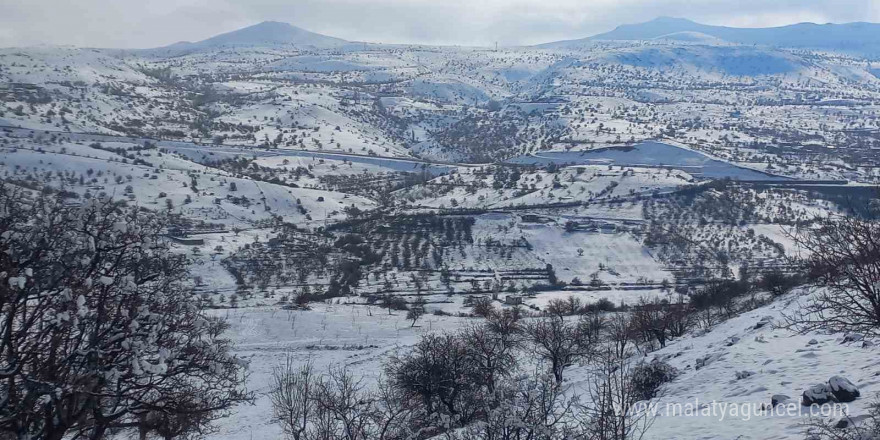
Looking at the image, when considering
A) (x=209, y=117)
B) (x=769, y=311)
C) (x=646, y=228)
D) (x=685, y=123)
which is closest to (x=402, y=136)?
(x=209, y=117)

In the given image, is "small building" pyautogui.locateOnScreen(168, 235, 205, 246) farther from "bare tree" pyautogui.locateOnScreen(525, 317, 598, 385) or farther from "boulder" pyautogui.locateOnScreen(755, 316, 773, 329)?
"boulder" pyautogui.locateOnScreen(755, 316, 773, 329)

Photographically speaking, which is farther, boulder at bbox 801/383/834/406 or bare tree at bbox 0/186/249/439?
boulder at bbox 801/383/834/406

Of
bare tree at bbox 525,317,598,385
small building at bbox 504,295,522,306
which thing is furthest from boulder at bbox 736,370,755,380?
A: small building at bbox 504,295,522,306

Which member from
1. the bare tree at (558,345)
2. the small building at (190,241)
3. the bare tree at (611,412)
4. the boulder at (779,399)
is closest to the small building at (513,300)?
the bare tree at (558,345)

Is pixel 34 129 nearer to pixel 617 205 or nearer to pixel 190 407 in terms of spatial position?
pixel 617 205

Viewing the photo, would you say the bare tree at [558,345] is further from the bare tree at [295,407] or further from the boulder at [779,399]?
the boulder at [779,399]

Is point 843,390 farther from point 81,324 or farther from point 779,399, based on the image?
point 81,324
